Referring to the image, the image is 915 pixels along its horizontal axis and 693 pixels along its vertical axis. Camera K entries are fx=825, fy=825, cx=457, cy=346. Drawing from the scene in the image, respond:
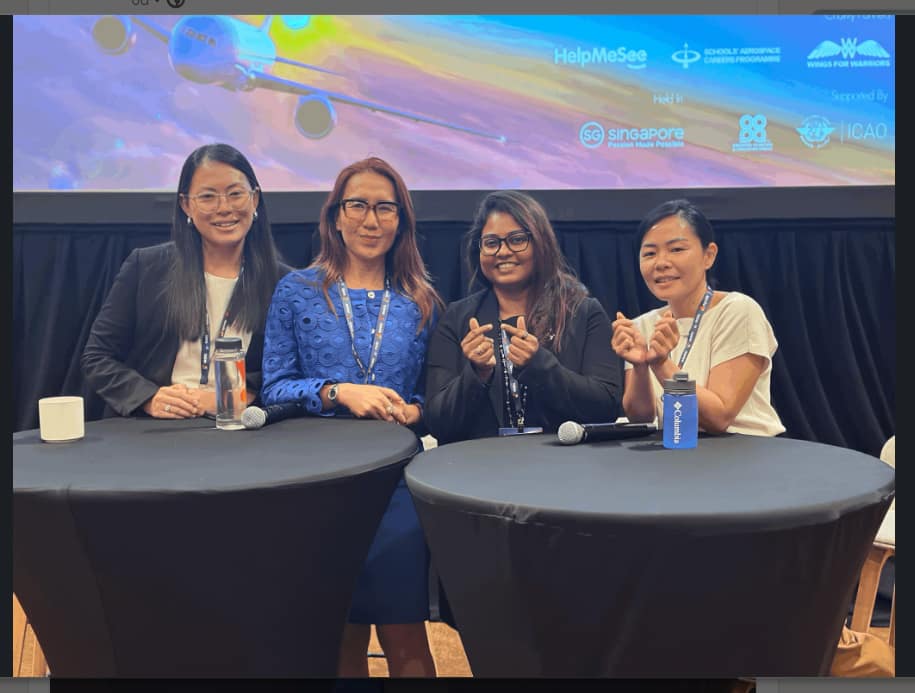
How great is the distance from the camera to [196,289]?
2457 mm

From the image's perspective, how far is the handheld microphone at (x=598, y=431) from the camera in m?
2.08

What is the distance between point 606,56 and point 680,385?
997mm

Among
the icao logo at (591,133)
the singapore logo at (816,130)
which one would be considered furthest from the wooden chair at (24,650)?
the singapore logo at (816,130)

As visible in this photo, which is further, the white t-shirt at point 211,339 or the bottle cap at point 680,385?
the white t-shirt at point 211,339

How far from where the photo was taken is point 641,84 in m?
2.40

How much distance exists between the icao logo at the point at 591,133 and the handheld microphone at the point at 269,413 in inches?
44.6

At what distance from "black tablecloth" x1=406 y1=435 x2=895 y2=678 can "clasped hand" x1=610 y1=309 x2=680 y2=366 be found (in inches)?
19.8

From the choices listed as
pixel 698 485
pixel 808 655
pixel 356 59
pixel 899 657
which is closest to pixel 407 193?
pixel 356 59

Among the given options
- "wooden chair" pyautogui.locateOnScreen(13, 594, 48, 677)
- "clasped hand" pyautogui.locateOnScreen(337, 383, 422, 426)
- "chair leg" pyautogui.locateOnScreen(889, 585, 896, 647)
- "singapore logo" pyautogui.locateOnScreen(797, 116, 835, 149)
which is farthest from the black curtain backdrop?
"wooden chair" pyautogui.locateOnScreen(13, 594, 48, 677)

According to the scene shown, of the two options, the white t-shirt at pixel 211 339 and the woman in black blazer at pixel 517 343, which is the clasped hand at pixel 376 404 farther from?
the white t-shirt at pixel 211 339

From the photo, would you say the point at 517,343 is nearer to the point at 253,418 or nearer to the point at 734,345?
the point at 734,345

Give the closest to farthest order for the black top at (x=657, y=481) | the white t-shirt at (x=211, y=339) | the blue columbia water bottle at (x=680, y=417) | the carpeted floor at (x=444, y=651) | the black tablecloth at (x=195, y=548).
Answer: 1. the black top at (x=657, y=481)
2. the black tablecloth at (x=195, y=548)
3. the blue columbia water bottle at (x=680, y=417)
4. the carpeted floor at (x=444, y=651)
5. the white t-shirt at (x=211, y=339)

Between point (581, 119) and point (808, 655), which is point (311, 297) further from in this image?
point (808, 655)

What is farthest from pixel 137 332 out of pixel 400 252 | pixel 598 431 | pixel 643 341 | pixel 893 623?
pixel 893 623
